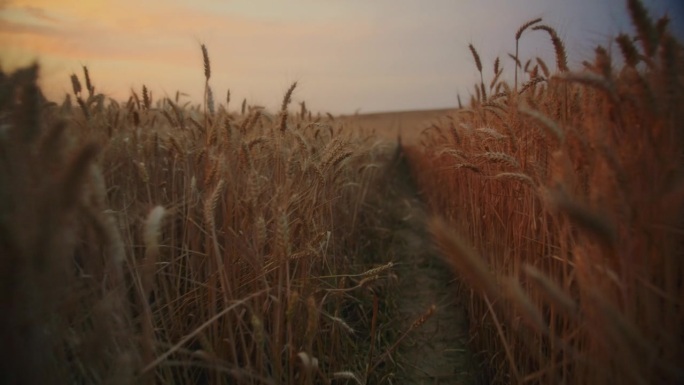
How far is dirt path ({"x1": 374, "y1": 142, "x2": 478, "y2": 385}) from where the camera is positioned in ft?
7.29

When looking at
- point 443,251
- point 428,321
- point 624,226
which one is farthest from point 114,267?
point 428,321

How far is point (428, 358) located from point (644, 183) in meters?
1.67

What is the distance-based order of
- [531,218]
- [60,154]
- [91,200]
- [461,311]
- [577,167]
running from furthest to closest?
1. [461,311]
2. [531,218]
3. [577,167]
4. [91,200]
5. [60,154]

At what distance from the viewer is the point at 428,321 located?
9.29 feet

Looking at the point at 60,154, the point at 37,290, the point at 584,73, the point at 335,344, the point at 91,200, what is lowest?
the point at 335,344

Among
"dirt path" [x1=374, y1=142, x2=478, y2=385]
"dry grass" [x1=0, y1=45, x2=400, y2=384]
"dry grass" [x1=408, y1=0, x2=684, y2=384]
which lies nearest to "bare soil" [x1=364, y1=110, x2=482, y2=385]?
"dirt path" [x1=374, y1=142, x2=478, y2=385]

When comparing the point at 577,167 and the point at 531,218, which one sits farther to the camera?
the point at 531,218

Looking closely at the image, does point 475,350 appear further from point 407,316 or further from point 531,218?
point 531,218

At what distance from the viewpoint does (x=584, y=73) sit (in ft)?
3.68

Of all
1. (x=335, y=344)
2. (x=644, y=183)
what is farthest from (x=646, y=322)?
(x=335, y=344)

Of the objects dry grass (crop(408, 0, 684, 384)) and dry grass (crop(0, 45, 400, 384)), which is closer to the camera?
dry grass (crop(0, 45, 400, 384))

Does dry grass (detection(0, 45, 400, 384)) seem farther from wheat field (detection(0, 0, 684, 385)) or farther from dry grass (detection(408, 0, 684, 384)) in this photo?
dry grass (detection(408, 0, 684, 384))

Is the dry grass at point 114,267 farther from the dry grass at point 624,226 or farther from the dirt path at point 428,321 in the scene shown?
the dry grass at point 624,226

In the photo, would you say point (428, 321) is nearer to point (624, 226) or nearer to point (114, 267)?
point (624, 226)
